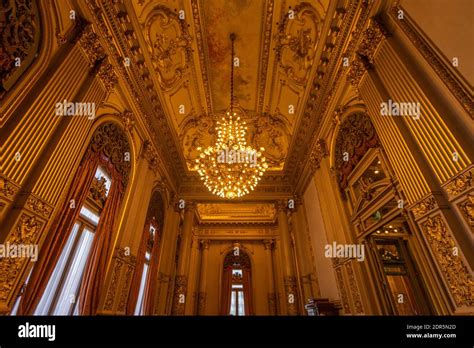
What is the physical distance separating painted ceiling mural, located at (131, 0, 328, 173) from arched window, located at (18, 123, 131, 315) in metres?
2.35

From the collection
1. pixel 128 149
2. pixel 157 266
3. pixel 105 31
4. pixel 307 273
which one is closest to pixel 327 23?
pixel 105 31

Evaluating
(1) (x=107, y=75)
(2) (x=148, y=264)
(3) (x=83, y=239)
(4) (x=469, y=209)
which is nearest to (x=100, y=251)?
(3) (x=83, y=239)

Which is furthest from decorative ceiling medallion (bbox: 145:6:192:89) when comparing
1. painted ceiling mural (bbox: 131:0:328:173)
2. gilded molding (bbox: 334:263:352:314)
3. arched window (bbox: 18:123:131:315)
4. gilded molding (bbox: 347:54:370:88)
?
gilded molding (bbox: 334:263:352:314)

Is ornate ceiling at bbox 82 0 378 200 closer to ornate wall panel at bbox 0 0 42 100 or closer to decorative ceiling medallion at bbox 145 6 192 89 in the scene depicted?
decorative ceiling medallion at bbox 145 6 192 89

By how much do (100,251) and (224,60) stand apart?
5.36 metres

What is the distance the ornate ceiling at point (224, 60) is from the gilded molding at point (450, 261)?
3689mm

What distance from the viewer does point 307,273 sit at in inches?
273

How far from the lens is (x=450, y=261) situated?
214 cm

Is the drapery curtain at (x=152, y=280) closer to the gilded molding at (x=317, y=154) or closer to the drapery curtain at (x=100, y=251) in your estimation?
the drapery curtain at (x=100, y=251)

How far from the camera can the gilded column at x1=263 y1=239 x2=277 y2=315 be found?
425 inches

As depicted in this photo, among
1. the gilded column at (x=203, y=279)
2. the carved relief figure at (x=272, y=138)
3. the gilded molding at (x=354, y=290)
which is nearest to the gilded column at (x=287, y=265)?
the carved relief figure at (x=272, y=138)

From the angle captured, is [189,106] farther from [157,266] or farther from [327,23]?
[157,266]
